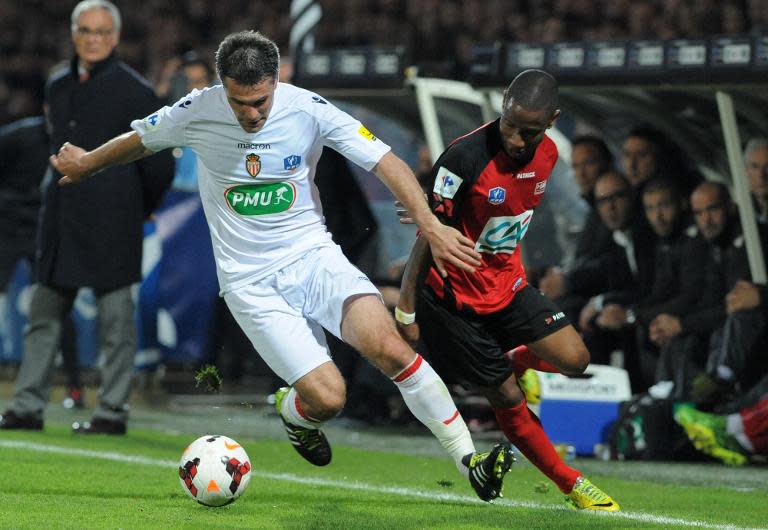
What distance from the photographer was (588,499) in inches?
243

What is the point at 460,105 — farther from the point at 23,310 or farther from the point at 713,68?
the point at 23,310

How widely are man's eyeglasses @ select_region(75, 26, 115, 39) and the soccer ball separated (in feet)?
13.6

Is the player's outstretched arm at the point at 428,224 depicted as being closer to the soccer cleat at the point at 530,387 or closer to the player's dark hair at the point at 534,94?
the player's dark hair at the point at 534,94

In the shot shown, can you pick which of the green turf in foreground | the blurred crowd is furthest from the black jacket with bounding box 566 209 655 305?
the green turf in foreground

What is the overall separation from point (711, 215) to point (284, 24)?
827 centimetres

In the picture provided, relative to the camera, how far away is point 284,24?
53.6 ft

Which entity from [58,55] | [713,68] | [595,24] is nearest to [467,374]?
[713,68]

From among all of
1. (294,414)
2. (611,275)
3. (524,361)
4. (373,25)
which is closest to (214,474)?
(294,414)

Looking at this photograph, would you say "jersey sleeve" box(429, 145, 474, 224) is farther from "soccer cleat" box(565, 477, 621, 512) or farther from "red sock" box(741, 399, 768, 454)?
"red sock" box(741, 399, 768, 454)

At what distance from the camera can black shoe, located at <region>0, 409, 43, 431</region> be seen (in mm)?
9219

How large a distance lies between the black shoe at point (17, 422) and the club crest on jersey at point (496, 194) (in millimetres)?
4108

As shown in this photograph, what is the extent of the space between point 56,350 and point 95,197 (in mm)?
982

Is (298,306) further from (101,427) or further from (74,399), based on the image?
(74,399)

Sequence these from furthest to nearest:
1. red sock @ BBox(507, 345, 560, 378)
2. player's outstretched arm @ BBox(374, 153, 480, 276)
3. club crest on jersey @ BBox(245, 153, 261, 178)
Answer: red sock @ BBox(507, 345, 560, 378), club crest on jersey @ BBox(245, 153, 261, 178), player's outstretched arm @ BBox(374, 153, 480, 276)
